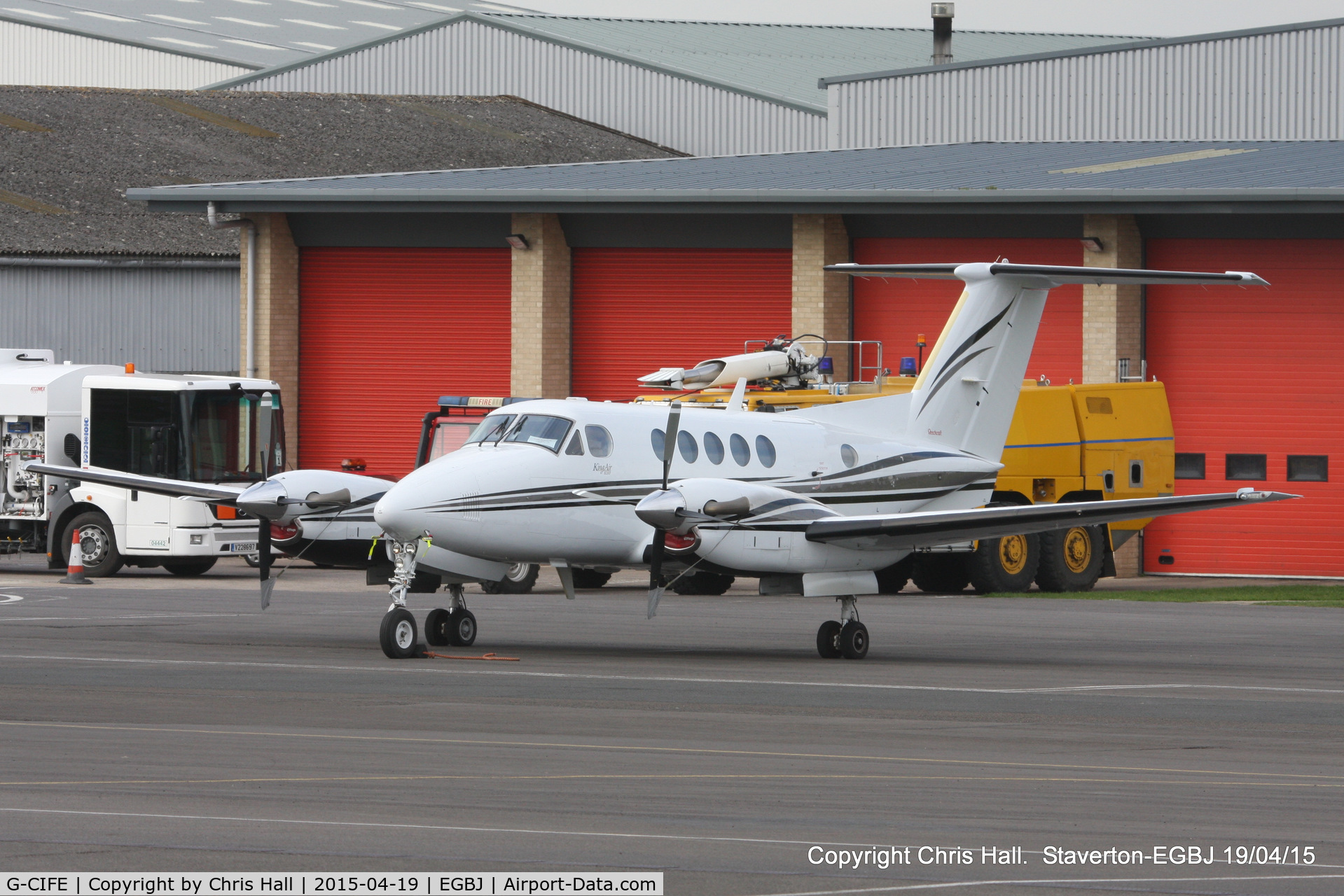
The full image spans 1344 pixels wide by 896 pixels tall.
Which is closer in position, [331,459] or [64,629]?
[64,629]

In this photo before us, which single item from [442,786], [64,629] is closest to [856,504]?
[64,629]

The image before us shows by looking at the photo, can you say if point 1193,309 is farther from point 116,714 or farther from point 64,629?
point 116,714

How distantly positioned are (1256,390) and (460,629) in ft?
61.3

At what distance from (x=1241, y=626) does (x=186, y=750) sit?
15.0m

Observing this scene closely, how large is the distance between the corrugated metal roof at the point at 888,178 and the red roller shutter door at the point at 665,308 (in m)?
1.55

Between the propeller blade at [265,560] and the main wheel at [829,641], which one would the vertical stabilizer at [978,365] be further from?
the propeller blade at [265,560]

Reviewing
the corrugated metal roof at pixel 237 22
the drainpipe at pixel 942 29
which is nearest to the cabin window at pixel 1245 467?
the drainpipe at pixel 942 29

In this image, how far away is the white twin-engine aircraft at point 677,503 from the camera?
58.0 ft

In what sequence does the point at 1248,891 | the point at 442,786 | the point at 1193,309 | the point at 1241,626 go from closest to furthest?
the point at 1248,891 → the point at 442,786 → the point at 1241,626 → the point at 1193,309

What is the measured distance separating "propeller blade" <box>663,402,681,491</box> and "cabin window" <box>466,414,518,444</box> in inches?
62.6

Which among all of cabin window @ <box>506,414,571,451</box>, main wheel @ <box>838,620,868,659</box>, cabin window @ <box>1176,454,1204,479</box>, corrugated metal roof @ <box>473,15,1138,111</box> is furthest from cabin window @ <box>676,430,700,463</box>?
corrugated metal roof @ <box>473,15,1138,111</box>

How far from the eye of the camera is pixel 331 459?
38406 millimetres

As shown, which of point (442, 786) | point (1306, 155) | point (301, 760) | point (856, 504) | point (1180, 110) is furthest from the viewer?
point (1180, 110)

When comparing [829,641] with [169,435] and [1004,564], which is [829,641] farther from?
[169,435]
